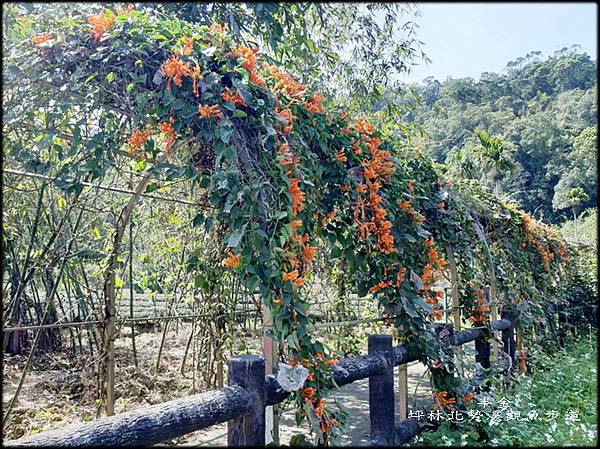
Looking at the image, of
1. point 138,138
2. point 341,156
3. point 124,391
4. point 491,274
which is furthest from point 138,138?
point 491,274

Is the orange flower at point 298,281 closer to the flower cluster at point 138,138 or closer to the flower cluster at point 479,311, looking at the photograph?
the flower cluster at point 138,138

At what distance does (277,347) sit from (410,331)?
0.89 metres

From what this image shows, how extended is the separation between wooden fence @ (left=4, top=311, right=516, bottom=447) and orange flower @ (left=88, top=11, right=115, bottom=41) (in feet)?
4.17

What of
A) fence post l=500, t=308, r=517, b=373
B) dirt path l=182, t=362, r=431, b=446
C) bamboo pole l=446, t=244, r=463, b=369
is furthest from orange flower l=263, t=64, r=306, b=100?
fence post l=500, t=308, r=517, b=373

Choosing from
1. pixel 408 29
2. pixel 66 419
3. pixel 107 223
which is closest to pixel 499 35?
pixel 107 223

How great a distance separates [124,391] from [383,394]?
221cm

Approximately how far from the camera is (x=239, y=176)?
6.02ft

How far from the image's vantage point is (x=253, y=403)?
1661 mm

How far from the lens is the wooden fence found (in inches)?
49.2

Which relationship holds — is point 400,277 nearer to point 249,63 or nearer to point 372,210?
point 372,210

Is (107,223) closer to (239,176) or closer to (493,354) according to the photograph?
(239,176)

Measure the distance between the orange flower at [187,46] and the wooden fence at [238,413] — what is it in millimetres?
1100

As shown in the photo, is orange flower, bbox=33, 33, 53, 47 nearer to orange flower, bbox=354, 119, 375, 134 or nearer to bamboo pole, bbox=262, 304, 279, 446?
bamboo pole, bbox=262, 304, 279, 446

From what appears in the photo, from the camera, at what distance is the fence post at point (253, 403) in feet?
5.39
